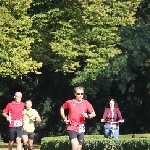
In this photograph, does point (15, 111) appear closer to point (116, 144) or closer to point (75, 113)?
point (116, 144)

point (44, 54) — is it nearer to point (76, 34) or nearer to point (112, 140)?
point (76, 34)

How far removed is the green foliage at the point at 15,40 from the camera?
112 ft

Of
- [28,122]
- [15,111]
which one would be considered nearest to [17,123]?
[15,111]

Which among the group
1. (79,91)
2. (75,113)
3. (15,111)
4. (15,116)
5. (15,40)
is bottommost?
(75,113)

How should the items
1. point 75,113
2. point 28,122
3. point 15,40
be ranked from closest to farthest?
point 75,113
point 28,122
point 15,40

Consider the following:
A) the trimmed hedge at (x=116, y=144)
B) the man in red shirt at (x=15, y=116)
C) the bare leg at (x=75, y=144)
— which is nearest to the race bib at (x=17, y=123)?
the man in red shirt at (x=15, y=116)

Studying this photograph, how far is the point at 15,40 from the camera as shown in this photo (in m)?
34.6

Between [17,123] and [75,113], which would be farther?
[17,123]

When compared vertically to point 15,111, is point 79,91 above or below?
above

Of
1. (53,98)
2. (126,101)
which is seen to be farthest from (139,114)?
(53,98)

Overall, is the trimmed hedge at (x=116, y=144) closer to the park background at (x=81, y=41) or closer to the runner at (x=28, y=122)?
the runner at (x=28, y=122)

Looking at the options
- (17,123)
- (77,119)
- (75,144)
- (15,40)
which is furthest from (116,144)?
(15,40)

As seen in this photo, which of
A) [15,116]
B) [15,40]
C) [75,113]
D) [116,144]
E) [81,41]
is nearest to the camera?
[75,113]

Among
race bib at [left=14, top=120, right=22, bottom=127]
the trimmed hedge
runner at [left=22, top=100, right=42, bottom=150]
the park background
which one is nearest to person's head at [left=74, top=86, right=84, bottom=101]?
the trimmed hedge
